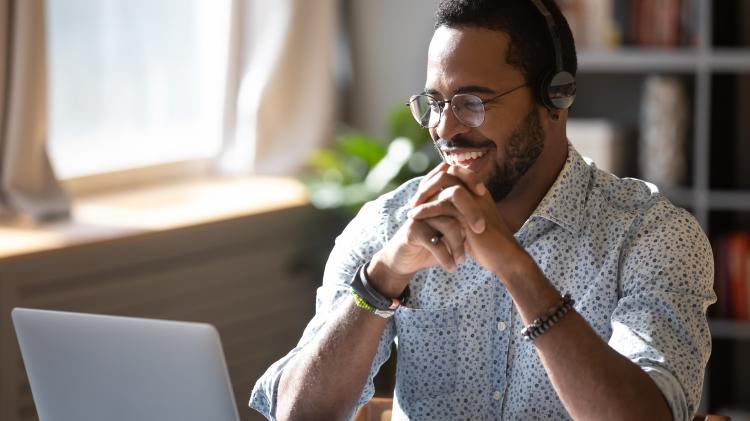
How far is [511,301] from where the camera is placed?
5.64 feet

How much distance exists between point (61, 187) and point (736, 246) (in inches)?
77.8

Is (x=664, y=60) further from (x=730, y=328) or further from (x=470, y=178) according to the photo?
(x=470, y=178)

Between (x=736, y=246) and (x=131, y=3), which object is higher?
(x=131, y=3)

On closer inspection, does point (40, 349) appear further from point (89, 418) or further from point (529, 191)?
point (529, 191)

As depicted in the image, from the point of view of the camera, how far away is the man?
1.54 meters

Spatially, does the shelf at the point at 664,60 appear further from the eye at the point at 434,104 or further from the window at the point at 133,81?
the eye at the point at 434,104

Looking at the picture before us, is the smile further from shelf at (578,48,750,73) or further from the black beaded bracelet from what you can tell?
shelf at (578,48,750,73)

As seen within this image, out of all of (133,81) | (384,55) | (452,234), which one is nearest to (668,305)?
(452,234)

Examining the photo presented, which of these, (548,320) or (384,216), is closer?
(548,320)

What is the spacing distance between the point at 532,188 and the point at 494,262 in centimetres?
31

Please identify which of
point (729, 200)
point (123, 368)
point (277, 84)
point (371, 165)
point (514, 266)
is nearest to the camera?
point (123, 368)

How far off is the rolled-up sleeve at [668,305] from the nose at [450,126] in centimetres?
30

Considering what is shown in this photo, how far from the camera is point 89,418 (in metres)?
1.43

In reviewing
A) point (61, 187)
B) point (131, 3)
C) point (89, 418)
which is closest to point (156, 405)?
point (89, 418)
